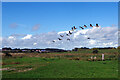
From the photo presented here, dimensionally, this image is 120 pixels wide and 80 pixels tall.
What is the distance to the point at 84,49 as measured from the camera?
223 ft

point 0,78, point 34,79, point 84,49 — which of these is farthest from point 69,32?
point 84,49

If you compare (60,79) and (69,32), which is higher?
(69,32)

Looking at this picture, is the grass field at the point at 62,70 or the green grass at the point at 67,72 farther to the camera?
the grass field at the point at 62,70

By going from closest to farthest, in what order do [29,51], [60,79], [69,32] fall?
1. [69,32]
2. [60,79]
3. [29,51]

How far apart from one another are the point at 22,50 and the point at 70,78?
2268 inches

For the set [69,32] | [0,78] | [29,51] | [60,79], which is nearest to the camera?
[69,32]

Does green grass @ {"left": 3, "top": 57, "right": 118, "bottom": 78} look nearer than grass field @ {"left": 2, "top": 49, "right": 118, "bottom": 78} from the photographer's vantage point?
Yes

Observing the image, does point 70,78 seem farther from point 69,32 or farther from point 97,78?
point 69,32

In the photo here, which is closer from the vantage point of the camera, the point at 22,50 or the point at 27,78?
the point at 27,78

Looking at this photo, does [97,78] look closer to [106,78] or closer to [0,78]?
[106,78]

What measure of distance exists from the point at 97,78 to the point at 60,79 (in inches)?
115

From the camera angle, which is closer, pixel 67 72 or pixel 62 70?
pixel 67 72

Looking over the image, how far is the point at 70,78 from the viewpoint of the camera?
1353 cm

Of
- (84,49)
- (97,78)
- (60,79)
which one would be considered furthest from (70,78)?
(84,49)
